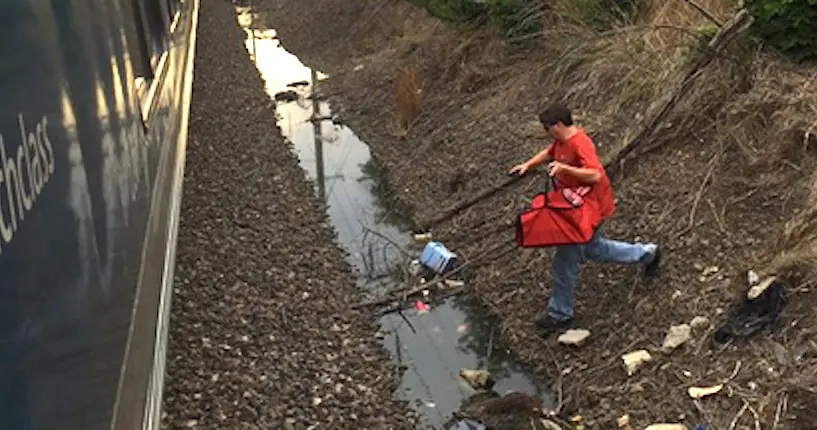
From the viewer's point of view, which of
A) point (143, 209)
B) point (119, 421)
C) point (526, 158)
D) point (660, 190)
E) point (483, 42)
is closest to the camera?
point (119, 421)

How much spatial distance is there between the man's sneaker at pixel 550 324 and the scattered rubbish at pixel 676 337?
0.82 m

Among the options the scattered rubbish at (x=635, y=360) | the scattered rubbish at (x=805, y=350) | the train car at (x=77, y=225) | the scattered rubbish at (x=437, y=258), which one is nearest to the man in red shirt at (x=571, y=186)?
the scattered rubbish at (x=635, y=360)

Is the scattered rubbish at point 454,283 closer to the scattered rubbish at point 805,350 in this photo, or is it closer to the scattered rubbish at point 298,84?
the scattered rubbish at point 805,350

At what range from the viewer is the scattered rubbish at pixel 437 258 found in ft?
27.0

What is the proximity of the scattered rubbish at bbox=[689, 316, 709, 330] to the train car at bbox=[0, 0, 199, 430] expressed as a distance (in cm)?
296

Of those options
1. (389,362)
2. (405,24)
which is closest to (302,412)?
(389,362)

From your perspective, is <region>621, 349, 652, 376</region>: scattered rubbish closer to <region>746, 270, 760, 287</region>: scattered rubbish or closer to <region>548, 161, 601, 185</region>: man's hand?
<region>746, 270, 760, 287</region>: scattered rubbish

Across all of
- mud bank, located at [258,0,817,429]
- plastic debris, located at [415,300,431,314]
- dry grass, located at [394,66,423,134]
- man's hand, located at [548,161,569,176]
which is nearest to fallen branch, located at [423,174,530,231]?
mud bank, located at [258,0,817,429]

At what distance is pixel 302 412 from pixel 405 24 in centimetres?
1200

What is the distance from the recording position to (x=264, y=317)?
7.27 m

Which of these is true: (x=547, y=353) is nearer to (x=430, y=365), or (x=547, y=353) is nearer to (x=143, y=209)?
(x=430, y=365)

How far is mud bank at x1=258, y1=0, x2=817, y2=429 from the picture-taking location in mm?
5402

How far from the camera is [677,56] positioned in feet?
29.4

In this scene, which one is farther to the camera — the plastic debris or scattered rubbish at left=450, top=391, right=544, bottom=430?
the plastic debris
